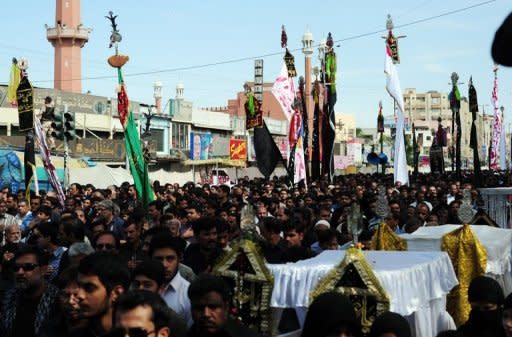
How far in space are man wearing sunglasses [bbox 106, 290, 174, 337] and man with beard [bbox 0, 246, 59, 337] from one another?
149 centimetres

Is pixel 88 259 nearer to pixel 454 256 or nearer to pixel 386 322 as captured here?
pixel 386 322

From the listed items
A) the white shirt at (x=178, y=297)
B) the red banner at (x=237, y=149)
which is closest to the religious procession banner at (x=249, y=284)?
the white shirt at (x=178, y=297)

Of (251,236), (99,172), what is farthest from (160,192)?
(251,236)

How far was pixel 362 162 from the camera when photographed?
92312 mm

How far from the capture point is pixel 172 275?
5.53 m

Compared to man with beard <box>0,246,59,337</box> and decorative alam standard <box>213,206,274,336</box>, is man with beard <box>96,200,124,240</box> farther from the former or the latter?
decorative alam standard <box>213,206,274,336</box>

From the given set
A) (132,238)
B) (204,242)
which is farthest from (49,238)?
(204,242)

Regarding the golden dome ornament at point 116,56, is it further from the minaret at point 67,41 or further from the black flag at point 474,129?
the minaret at point 67,41

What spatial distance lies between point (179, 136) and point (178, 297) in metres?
48.4

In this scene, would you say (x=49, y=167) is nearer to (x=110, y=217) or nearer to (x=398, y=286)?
(x=110, y=217)

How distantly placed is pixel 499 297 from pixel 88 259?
262cm

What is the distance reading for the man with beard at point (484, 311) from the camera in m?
5.07

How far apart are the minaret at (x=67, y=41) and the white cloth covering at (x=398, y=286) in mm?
55809

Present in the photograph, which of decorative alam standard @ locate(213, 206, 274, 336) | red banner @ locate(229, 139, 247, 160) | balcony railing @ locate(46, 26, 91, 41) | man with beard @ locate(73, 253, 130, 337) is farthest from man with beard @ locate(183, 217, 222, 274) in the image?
balcony railing @ locate(46, 26, 91, 41)
